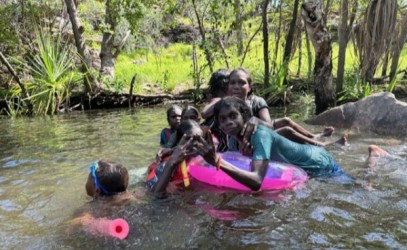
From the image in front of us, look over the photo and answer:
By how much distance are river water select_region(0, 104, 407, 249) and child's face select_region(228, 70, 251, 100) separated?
52.8 inches

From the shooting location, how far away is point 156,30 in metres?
19.9

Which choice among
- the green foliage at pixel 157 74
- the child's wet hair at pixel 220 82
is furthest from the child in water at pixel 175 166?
the green foliage at pixel 157 74

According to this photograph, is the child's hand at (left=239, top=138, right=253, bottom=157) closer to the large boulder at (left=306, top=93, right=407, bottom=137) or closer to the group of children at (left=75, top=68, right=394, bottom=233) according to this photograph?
the group of children at (left=75, top=68, right=394, bottom=233)

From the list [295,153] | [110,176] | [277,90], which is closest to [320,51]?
[277,90]

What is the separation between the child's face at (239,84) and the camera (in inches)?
205

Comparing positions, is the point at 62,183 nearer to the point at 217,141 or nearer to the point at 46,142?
the point at 217,141

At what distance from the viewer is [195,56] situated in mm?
14688

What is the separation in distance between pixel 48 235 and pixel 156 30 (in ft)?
55.9

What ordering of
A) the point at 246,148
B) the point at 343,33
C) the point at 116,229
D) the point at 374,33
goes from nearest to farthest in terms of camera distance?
1. the point at 116,229
2. the point at 246,148
3. the point at 374,33
4. the point at 343,33

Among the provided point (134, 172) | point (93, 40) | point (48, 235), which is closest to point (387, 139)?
point (134, 172)

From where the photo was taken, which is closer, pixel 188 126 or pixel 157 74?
pixel 188 126

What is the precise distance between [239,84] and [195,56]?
9.64 metres

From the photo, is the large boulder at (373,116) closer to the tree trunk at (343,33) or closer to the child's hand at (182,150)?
the tree trunk at (343,33)

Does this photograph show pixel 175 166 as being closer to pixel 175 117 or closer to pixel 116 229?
pixel 116 229
